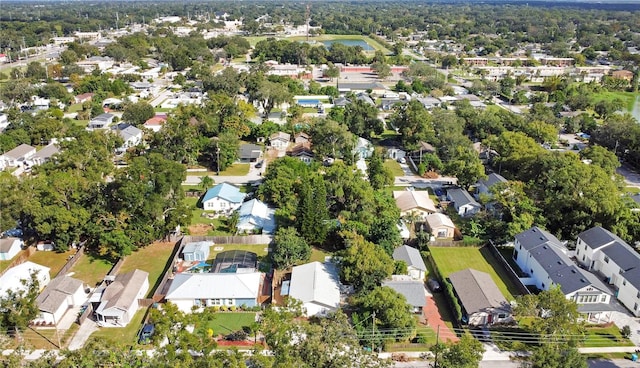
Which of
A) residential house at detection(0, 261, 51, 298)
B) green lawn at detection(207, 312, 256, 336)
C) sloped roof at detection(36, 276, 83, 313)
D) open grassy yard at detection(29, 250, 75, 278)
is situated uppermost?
sloped roof at detection(36, 276, 83, 313)

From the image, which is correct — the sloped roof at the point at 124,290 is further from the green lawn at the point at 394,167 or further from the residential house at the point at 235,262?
the green lawn at the point at 394,167

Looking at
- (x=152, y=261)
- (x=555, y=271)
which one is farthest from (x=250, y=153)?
(x=555, y=271)

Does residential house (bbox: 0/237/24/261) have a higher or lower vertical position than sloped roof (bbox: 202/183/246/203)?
lower

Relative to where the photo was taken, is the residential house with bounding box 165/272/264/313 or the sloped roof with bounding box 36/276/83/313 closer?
the sloped roof with bounding box 36/276/83/313

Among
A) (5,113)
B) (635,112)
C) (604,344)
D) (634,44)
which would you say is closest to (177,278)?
(604,344)

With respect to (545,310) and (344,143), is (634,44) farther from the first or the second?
(545,310)

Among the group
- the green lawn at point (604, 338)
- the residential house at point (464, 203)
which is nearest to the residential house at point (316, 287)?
the green lawn at point (604, 338)

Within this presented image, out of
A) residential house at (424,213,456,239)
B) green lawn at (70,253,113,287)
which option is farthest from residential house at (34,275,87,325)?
residential house at (424,213,456,239)

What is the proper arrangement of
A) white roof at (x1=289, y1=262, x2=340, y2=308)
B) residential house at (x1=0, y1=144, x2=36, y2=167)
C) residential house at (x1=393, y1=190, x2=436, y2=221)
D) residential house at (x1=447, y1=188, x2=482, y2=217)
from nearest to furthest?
white roof at (x1=289, y1=262, x2=340, y2=308) → residential house at (x1=393, y1=190, x2=436, y2=221) → residential house at (x1=447, y1=188, x2=482, y2=217) → residential house at (x1=0, y1=144, x2=36, y2=167)

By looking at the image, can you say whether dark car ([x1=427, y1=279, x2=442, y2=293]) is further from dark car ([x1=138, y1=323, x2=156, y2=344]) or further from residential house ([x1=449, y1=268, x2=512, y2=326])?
dark car ([x1=138, y1=323, x2=156, y2=344])
